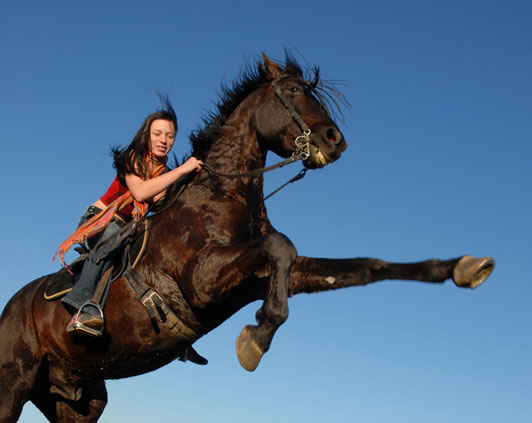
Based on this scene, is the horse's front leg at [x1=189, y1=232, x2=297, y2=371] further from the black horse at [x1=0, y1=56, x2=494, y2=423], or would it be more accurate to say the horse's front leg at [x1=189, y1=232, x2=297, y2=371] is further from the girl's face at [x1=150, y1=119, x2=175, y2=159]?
the girl's face at [x1=150, y1=119, x2=175, y2=159]

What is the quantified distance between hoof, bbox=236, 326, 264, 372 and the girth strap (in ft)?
4.48

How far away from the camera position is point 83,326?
7062 millimetres

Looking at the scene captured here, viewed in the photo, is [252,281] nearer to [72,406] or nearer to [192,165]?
[192,165]

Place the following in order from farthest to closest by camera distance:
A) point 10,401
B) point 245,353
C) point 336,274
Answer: point 10,401
point 336,274
point 245,353

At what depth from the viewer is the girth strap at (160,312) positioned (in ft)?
23.0

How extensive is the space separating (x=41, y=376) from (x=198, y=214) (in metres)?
2.78

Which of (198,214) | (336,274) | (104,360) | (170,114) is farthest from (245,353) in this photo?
(170,114)

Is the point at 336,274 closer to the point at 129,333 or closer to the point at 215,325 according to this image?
the point at 215,325

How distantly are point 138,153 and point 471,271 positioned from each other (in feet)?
12.3

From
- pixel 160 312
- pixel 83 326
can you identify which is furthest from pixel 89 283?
pixel 160 312

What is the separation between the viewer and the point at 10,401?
25.1 feet

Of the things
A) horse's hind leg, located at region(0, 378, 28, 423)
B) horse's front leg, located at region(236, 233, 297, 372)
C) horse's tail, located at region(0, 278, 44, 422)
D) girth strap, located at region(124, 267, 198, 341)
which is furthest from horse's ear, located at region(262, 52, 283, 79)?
horse's hind leg, located at region(0, 378, 28, 423)

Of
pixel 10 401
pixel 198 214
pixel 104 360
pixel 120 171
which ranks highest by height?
pixel 120 171

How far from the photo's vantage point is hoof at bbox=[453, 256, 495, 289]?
589 centimetres
